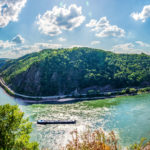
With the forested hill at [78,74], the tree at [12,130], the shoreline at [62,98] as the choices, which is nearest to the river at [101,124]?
the tree at [12,130]

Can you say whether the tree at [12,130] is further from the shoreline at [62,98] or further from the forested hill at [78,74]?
the forested hill at [78,74]

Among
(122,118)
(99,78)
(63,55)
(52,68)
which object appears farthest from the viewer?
(63,55)

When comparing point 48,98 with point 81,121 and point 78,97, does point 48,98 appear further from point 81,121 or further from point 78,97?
point 81,121

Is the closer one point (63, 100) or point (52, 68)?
point (63, 100)

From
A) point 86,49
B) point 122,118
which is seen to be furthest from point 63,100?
point 86,49

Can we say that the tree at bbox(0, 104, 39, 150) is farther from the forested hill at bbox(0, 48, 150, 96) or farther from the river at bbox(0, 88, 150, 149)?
the forested hill at bbox(0, 48, 150, 96)

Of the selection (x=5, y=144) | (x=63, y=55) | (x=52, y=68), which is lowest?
(x=5, y=144)

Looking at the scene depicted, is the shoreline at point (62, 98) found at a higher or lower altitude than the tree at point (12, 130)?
lower
